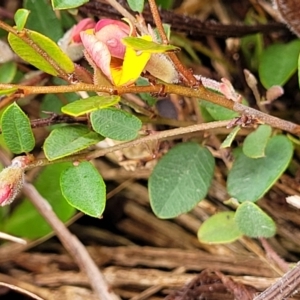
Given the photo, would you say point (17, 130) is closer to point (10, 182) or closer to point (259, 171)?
point (10, 182)

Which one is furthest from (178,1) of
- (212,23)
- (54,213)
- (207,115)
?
(54,213)

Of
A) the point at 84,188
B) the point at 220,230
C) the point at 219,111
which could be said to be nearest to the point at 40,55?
the point at 84,188

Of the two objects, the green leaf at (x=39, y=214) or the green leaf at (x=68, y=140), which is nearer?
the green leaf at (x=68, y=140)

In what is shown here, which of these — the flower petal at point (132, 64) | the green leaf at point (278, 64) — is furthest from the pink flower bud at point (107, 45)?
the green leaf at point (278, 64)

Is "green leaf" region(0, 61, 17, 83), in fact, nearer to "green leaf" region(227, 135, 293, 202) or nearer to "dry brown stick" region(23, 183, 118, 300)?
"dry brown stick" region(23, 183, 118, 300)

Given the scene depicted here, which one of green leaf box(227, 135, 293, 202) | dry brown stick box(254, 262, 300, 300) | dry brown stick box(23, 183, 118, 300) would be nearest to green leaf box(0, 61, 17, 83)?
dry brown stick box(23, 183, 118, 300)

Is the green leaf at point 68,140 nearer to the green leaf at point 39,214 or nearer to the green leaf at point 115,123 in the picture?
the green leaf at point 115,123
